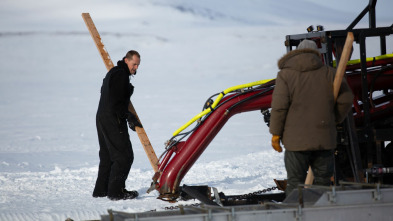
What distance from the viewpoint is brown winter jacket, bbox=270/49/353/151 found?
17.9ft

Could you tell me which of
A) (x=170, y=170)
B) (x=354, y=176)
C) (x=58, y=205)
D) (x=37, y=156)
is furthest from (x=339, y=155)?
(x=37, y=156)

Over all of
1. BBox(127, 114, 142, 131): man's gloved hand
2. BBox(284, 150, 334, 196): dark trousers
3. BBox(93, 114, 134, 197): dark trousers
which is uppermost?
BBox(127, 114, 142, 131): man's gloved hand

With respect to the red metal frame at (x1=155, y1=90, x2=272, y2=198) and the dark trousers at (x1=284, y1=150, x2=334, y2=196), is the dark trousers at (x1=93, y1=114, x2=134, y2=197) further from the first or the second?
the dark trousers at (x1=284, y1=150, x2=334, y2=196)

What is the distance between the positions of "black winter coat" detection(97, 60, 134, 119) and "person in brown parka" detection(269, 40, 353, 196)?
2.83 meters

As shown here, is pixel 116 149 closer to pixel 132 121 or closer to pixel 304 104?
pixel 132 121

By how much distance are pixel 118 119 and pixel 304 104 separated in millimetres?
3098

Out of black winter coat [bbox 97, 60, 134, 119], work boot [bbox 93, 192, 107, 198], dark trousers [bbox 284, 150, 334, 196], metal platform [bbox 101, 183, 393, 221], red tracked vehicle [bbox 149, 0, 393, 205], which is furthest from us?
work boot [bbox 93, 192, 107, 198]

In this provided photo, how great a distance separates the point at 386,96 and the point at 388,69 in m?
0.48

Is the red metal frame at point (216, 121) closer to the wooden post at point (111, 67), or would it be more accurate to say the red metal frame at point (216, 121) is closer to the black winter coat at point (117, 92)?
the wooden post at point (111, 67)

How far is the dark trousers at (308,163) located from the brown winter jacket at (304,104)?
11 cm

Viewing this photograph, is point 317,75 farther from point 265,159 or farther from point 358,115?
point 265,159

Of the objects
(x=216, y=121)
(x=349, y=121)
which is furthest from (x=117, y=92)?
(x=349, y=121)

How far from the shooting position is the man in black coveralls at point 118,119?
7.96 m

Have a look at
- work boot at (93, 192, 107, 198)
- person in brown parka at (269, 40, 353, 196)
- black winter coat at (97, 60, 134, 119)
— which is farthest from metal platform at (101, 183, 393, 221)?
work boot at (93, 192, 107, 198)
